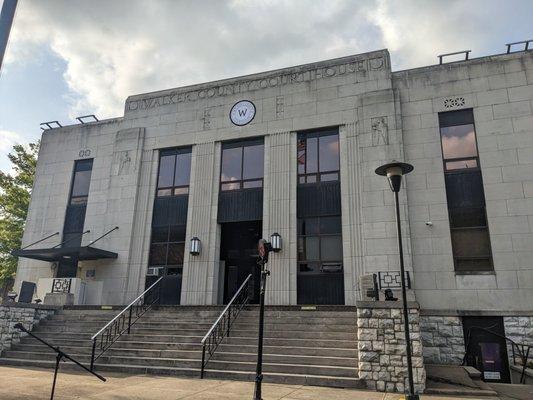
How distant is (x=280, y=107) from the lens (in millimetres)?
19312

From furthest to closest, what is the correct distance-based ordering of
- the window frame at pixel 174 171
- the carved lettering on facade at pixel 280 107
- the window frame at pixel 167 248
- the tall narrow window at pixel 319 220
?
the window frame at pixel 174 171, the carved lettering on facade at pixel 280 107, the window frame at pixel 167 248, the tall narrow window at pixel 319 220

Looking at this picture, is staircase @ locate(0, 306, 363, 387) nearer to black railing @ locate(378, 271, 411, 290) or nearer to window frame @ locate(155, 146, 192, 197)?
black railing @ locate(378, 271, 411, 290)

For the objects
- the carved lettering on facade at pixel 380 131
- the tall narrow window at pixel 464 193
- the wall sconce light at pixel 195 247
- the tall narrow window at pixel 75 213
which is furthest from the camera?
the tall narrow window at pixel 75 213

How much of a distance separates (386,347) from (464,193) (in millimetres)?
8328

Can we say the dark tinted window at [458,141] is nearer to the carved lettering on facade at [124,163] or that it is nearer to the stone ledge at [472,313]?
the stone ledge at [472,313]

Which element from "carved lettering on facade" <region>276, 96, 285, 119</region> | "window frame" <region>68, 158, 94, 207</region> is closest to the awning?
"window frame" <region>68, 158, 94, 207</region>

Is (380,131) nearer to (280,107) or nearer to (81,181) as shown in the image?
(280,107)

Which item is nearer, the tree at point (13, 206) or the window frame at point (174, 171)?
the window frame at point (174, 171)

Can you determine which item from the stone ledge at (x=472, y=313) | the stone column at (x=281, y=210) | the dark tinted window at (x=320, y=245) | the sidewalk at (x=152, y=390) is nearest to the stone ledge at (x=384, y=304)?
the sidewalk at (x=152, y=390)

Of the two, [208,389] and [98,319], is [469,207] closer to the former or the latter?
[208,389]

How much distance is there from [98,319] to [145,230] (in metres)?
5.13

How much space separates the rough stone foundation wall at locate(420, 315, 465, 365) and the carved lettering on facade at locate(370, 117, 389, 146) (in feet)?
22.9

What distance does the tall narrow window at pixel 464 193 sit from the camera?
49.8 feet

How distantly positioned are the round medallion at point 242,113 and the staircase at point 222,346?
8.88 metres
